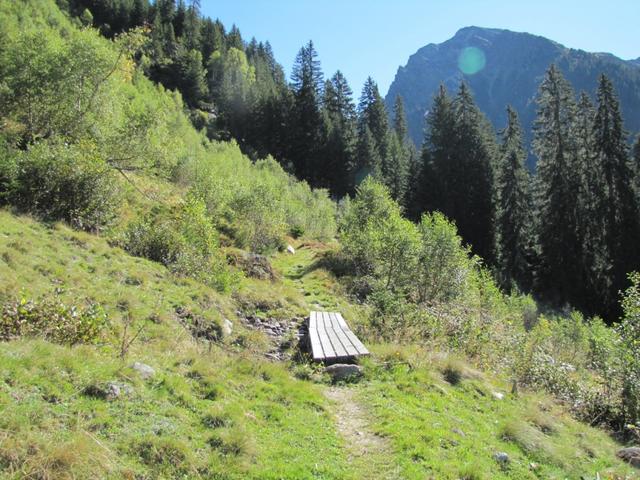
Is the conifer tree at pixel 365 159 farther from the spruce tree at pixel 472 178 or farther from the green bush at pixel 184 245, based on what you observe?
the green bush at pixel 184 245

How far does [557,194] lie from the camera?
117 ft

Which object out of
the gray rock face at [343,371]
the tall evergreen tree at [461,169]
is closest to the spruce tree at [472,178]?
the tall evergreen tree at [461,169]

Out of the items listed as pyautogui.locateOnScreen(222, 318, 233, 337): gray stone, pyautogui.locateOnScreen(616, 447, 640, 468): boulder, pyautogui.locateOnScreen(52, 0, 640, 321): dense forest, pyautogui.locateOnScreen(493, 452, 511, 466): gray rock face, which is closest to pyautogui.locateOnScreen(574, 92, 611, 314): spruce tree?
pyautogui.locateOnScreen(52, 0, 640, 321): dense forest

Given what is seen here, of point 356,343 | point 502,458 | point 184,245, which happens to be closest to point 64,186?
point 184,245

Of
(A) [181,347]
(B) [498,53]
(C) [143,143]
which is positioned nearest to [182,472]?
(A) [181,347]

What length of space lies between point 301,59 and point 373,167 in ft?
80.5

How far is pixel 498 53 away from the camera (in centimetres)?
19650

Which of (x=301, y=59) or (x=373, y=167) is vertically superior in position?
(x=301, y=59)

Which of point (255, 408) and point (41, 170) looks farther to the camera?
point (41, 170)

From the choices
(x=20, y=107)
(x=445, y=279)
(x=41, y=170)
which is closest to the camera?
(x=41, y=170)

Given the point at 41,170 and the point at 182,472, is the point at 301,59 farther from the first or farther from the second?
the point at 182,472

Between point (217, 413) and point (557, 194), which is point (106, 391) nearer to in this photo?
point (217, 413)

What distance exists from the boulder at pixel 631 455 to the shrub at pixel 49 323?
774cm

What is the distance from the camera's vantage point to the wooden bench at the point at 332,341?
805 cm
